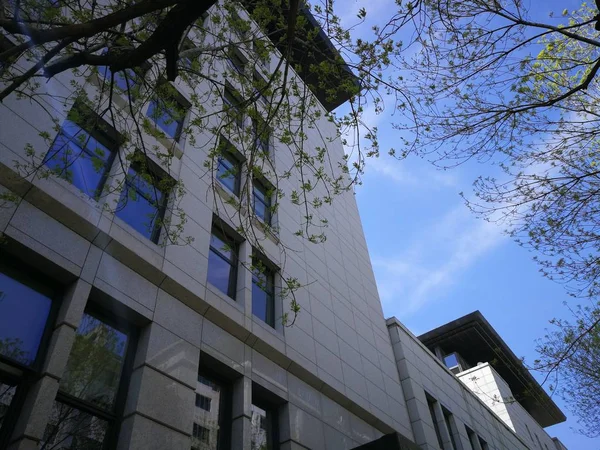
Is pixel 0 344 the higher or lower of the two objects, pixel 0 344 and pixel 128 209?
the lower

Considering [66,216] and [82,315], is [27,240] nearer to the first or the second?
[66,216]

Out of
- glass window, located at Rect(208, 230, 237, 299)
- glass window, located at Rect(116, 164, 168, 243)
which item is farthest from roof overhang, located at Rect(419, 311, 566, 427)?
glass window, located at Rect(116, 164, 168, 243)

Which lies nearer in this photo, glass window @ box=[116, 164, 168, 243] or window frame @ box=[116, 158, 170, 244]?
glass window @ box=[116, 164, 168, 243]

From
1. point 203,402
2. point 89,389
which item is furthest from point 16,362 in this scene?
point 203,402

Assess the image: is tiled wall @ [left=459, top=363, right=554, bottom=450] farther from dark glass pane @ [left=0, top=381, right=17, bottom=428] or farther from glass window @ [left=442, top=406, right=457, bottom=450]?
dark glass pane @ [left=0, top=381, right=17, bottom=428]

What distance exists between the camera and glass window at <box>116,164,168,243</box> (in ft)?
35.1

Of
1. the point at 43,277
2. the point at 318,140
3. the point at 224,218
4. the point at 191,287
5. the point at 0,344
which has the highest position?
the point at 318,140

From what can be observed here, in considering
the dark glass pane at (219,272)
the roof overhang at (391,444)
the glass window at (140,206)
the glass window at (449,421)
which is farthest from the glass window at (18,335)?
the glass window at (449,421)

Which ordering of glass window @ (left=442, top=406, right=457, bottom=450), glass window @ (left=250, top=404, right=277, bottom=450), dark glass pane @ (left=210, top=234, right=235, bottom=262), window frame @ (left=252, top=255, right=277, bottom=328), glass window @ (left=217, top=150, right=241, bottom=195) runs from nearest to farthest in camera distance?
glass window @ (left=250, top=404, right=277, bottom=450), dark glass pane @ (left=210, top=234, right=235, bottom=262), window frame @ (left=252, top=255, right=277, bottom=328), glass window @ (left=217, top=150, right=241, bottom=195), glass window @ (left=442, top=406, right=457, bottom=450)

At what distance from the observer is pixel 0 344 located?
722 cm

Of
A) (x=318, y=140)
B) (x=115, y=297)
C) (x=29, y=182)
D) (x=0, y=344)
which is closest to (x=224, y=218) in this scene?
(x=115, y=297)

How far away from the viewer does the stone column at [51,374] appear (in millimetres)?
6594

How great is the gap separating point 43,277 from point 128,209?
111 inches

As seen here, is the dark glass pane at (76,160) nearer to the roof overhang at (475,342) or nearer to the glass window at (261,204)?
the glass window at (261,204)
